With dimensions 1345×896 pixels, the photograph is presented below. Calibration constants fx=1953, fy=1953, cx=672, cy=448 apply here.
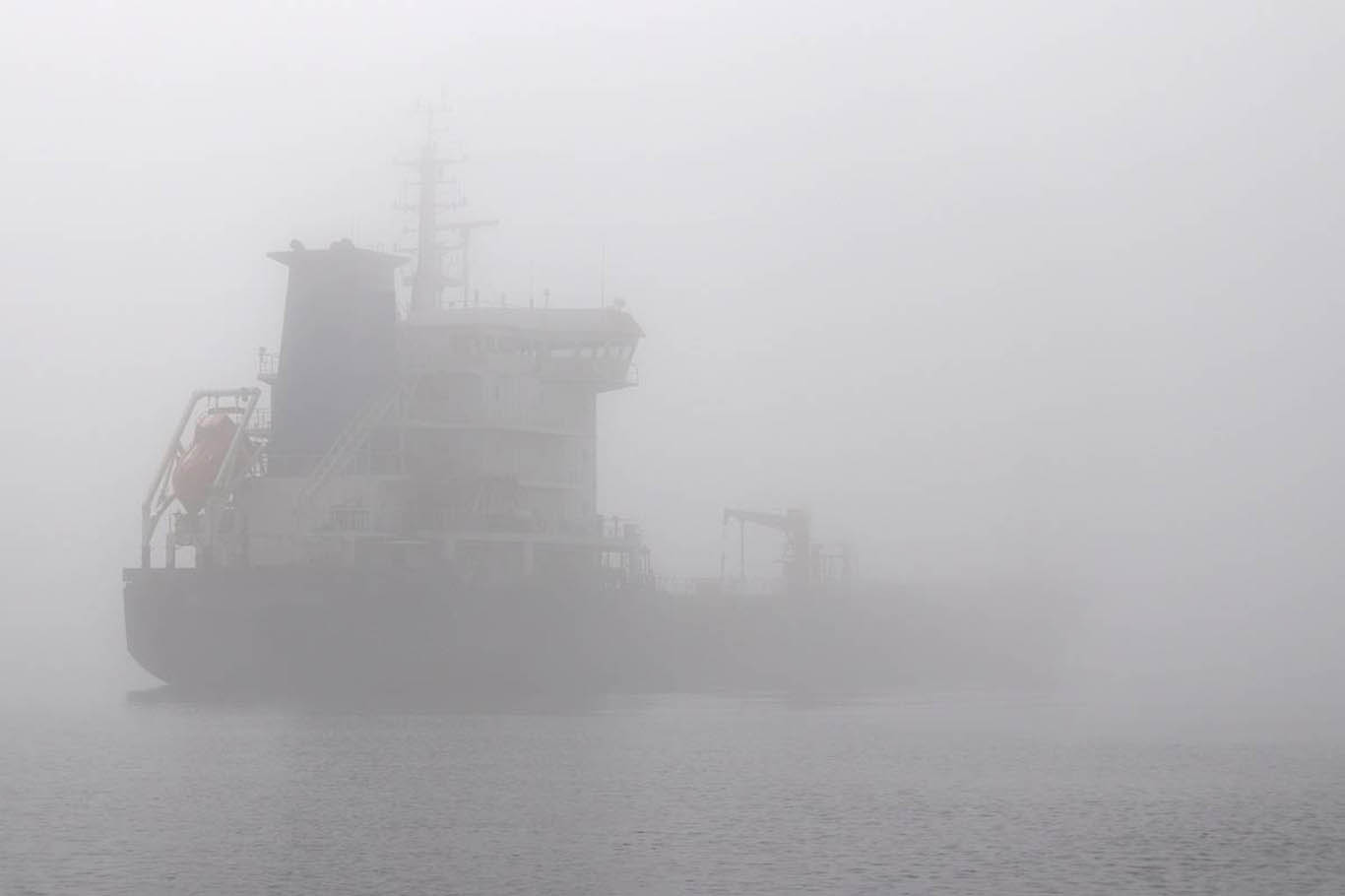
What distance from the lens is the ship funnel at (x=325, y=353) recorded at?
51.1m

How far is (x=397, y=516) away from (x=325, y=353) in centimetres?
469

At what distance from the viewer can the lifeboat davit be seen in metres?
51.1

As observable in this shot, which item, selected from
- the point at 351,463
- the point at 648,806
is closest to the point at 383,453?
the point at 351,463

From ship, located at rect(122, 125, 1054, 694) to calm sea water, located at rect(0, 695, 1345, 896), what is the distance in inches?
98.1

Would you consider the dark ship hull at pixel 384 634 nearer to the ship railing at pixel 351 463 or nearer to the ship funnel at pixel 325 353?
the ship railing at pixel 351 463

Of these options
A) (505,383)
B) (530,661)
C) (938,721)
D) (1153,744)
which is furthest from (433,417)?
(1153,744)

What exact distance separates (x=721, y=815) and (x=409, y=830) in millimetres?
4654

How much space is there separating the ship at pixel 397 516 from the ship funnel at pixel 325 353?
5 centimetres

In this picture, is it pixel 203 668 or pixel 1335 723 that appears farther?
pixel 1335 723

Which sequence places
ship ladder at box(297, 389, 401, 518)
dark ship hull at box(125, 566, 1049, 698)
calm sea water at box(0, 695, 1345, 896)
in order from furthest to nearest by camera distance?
ship ladder at box(297, 389, 401, 518) → dark ship hull at box(125, 566, 1049, 698) → calm sea water at box(0, 695, 1345, 896)

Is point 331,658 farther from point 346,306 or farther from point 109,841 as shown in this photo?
point 109,841

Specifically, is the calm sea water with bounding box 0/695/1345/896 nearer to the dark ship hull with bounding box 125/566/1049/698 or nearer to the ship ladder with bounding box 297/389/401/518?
the dark ship hull with bounding box 125/566/1049/698

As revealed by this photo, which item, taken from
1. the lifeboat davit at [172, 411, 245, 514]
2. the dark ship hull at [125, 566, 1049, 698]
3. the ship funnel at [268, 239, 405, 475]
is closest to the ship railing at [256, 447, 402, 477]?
the ship funnel at [268, 239, 405, 475]

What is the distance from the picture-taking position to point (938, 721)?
48.2 m
